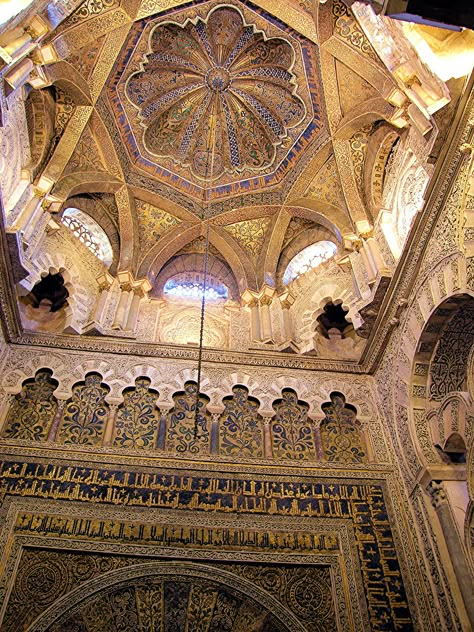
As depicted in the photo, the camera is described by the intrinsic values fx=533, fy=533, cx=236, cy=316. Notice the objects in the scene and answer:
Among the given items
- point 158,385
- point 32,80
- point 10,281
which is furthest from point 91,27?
point 158,385

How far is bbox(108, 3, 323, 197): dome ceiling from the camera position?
8672mm

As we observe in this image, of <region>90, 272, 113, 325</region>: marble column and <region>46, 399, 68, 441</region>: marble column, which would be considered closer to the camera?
<region>46, 399, 68, 441</region>: marble column

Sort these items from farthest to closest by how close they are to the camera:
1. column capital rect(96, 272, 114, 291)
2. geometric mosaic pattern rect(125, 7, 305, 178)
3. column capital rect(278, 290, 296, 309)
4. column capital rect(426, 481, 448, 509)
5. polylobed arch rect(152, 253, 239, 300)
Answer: polylobed arch rect(152, 253, 239, 300), geometric mosaic pattern rect(125, 7, 305, 178), column capital rect(278, 290, 296, 309), column capital rect(96, 272, 114, 291), column capital rect(426, 481, 448, 509)

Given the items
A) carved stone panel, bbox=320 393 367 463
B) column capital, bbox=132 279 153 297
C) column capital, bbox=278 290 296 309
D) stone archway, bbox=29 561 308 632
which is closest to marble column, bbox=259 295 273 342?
column capital, bbox=278 290 296 309

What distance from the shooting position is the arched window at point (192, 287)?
927 cm

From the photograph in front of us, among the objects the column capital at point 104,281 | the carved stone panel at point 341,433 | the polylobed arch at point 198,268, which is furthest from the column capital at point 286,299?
the column capital at point 104,281

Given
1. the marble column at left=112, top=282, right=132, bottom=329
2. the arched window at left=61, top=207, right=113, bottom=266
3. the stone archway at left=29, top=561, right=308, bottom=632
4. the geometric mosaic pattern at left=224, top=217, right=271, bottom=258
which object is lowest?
the stone archway at left=29, top=561, right=308, bottom=632

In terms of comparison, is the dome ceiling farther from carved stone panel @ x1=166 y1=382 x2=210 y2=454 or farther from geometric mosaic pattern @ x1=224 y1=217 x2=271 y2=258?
carved stone panel @ x1=166 y1=382 x2=210 y2=454

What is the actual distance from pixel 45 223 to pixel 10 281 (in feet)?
4.10

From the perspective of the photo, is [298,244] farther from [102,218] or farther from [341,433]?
[341,433]

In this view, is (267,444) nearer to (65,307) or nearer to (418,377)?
(418,377)

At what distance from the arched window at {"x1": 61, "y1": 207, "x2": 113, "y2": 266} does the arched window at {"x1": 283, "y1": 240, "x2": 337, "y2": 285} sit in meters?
3.13

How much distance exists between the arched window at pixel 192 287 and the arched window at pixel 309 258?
1.17m

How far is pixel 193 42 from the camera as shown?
9156 millimetres
